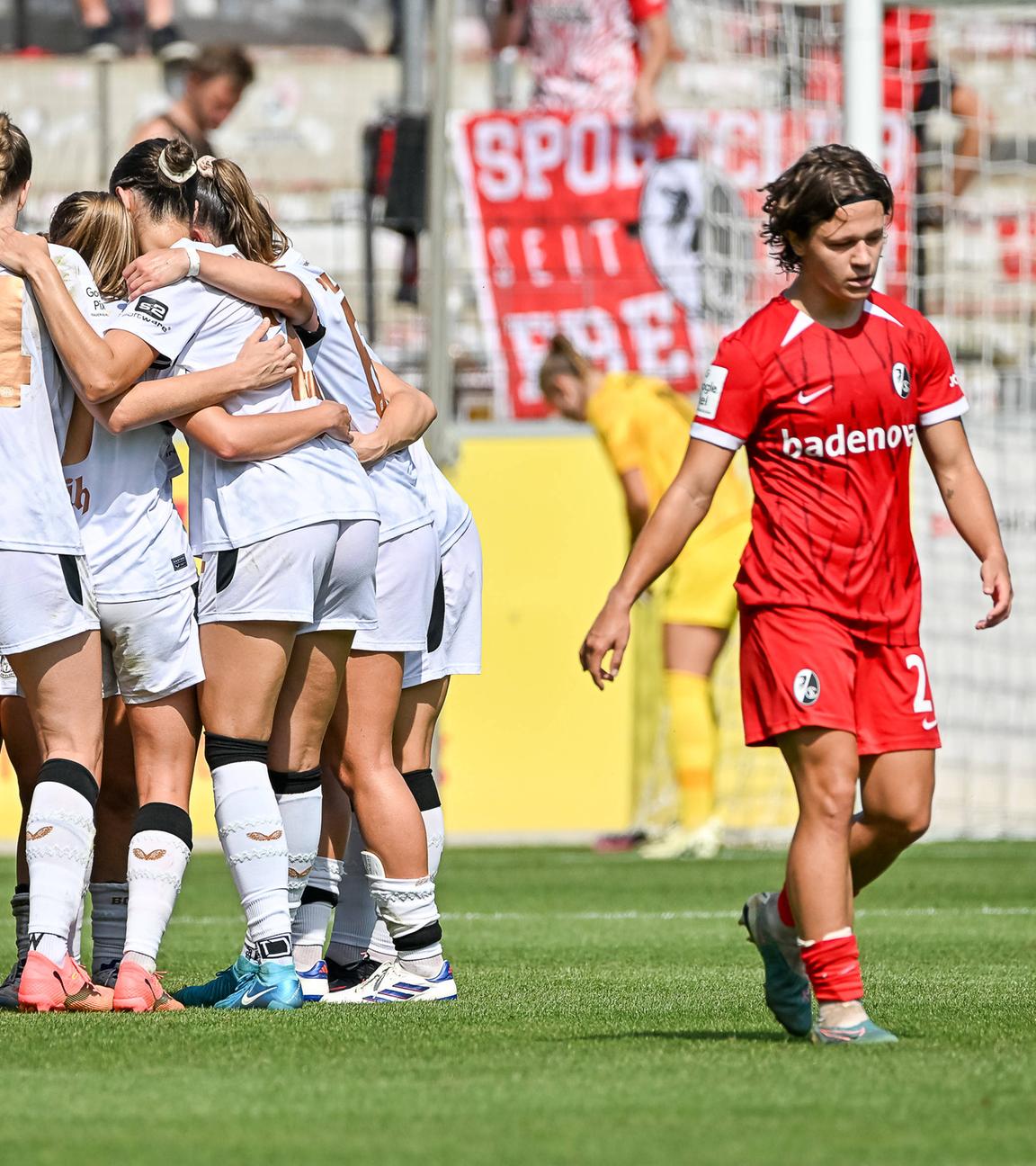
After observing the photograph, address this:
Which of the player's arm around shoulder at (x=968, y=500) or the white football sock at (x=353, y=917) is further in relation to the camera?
the white football sock at (x=353, y=917)

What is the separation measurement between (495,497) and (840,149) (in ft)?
22.4

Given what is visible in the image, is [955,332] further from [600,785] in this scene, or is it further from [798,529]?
[798,529]

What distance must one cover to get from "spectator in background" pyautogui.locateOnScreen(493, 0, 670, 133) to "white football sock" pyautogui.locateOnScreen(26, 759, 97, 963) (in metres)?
9.47

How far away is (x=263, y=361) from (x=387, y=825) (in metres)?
1.10

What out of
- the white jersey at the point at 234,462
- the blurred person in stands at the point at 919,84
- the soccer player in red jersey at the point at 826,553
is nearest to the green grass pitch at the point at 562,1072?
the soccer player in red jersey at the point at 826,553

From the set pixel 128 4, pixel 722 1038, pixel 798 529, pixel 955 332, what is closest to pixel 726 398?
pixel 798 529

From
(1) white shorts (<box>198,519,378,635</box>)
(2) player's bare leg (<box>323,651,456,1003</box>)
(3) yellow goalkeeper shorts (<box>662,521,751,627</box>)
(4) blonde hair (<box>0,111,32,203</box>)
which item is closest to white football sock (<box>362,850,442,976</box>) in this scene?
(2) player's bare leg (<box>323,651,456,1003</box>)

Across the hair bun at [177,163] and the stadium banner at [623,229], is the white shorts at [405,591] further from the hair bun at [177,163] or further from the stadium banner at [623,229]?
the stadium banner at [623,229]

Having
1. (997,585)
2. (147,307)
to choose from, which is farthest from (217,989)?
(997,585)

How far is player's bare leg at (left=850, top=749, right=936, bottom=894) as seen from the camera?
4211mm

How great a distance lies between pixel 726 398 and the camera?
4.30 metres

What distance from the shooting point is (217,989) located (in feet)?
16.3

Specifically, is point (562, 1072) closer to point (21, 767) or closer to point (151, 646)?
point (151, 646)

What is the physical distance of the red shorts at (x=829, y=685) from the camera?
13.5ft
